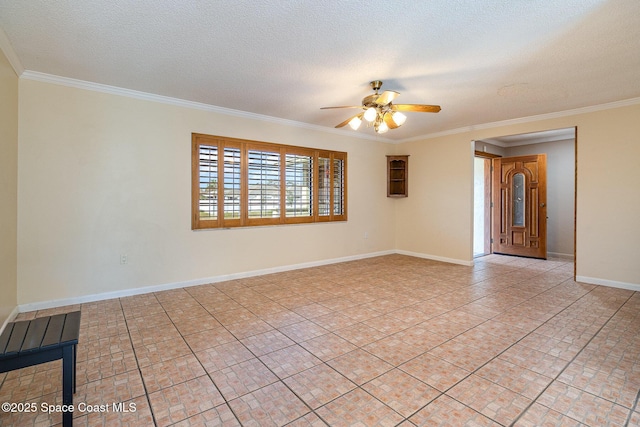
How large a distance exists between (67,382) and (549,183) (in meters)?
8.25

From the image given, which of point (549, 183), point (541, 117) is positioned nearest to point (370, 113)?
point (541, 117)

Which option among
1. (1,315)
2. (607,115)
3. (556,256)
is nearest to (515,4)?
(607,115)

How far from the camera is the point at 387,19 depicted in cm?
225

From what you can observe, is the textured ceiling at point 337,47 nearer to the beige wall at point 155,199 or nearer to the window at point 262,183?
the beige wall at point 155,199

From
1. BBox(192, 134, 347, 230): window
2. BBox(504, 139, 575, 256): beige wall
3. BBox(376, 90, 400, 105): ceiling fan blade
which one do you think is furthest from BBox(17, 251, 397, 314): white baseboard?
BBox(504, 139, 575, 256): beige wall

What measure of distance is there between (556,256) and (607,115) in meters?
3.48

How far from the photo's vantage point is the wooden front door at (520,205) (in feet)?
20.8

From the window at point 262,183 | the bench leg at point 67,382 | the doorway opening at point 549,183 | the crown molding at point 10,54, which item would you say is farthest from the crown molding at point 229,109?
the bench leg at point 67,382

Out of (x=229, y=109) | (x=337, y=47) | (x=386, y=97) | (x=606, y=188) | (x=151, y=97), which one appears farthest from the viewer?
(x=229, y=109)

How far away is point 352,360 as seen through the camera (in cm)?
226

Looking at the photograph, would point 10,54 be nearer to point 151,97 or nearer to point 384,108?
point 151,97

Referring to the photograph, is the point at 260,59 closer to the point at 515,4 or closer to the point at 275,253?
the point at 515,4

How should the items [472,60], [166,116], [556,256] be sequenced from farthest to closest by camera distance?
[556,256]
[166,116]
[472,60]

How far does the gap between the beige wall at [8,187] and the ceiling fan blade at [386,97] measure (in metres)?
3.42
